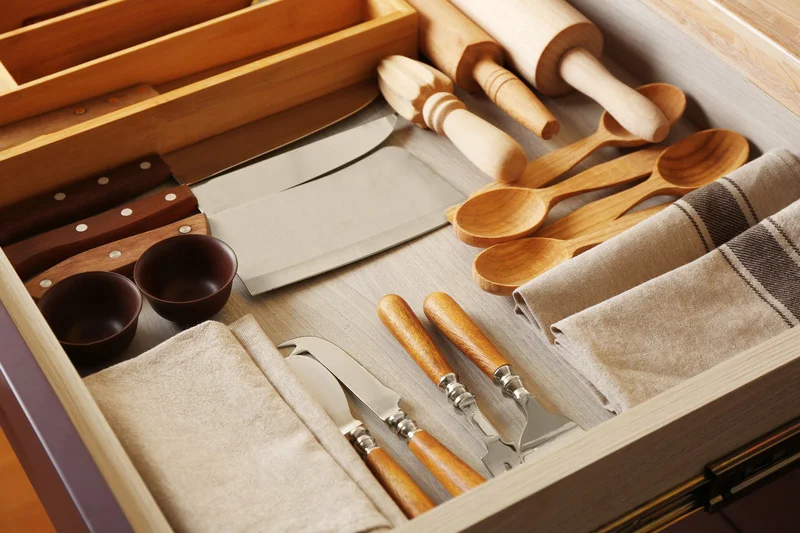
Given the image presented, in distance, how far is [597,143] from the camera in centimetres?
100

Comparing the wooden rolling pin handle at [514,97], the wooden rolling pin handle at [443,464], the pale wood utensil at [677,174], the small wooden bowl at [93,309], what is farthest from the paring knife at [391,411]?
the wooden rolling pin handle at [514,97]

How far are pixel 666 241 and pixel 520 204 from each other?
6.3 inches

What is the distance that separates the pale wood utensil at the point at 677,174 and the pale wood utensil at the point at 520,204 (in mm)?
19

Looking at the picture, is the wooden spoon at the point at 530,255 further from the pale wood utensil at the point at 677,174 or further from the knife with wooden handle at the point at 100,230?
the knife with wooden handle at the point at 100,230

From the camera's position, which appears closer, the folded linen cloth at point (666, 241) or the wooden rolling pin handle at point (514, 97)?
the folded linen cloth at point (666, 241)

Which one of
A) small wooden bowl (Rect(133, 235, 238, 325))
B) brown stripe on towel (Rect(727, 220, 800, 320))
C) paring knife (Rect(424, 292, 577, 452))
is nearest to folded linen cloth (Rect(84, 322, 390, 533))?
small wooden bowl (Rect(133, 235, 238, 325))

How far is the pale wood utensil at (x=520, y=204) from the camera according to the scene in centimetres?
91

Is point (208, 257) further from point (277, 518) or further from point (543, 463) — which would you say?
point (543, 463)

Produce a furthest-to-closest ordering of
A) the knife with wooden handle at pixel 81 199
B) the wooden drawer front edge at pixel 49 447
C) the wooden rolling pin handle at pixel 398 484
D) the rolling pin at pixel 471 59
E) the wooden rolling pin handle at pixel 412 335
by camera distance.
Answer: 1. the rolling pin at pixel 471 59
2. the knife with wooden handle at pixel 81 199
3. the wooden rolling pin handle at pixel 412 335
4. the wooden rolling pin handle at pixel 398 484
5. the wooden drawer front edge at pixel 49 447

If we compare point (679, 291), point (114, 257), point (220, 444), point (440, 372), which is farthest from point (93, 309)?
point (679, 291)

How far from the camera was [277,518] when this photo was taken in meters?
0.66

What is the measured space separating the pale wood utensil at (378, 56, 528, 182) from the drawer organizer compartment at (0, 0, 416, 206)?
0.17ft

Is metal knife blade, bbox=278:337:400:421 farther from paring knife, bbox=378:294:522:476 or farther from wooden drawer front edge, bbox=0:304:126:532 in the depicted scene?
wooden drawer front edge, bbox=0:304:126:532

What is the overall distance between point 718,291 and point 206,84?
1.87 ft
